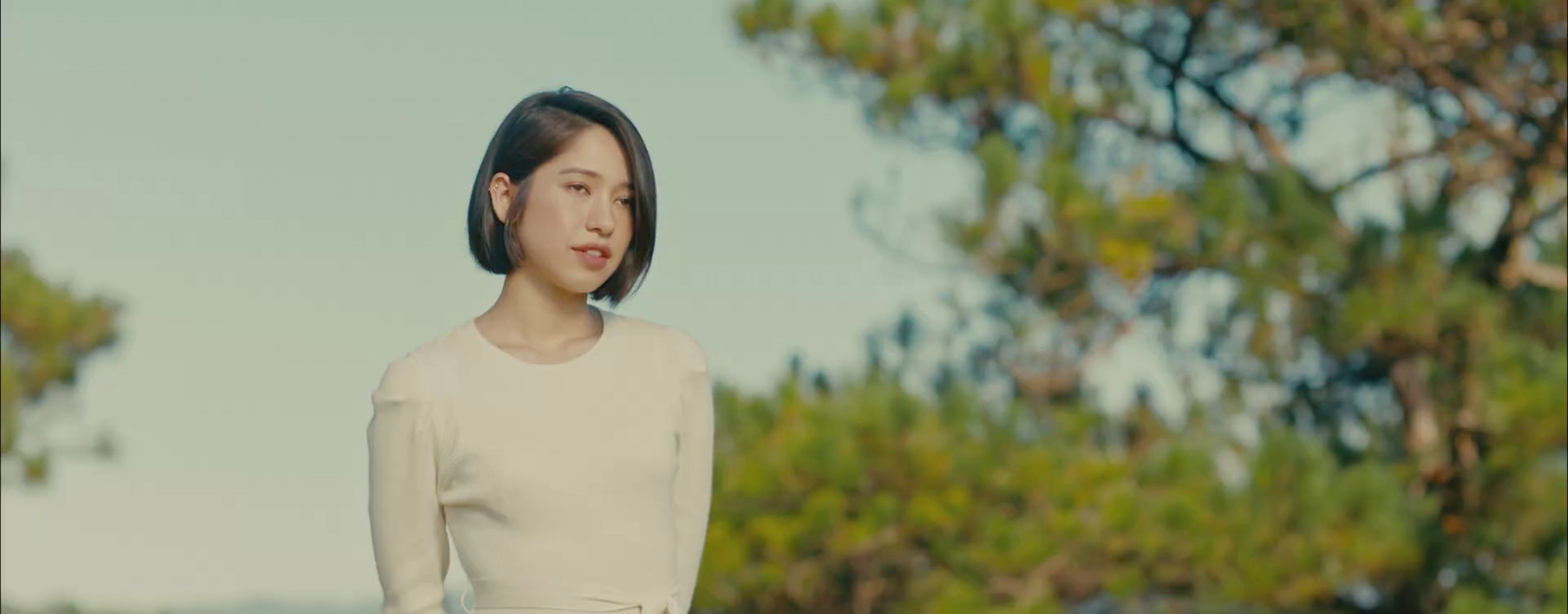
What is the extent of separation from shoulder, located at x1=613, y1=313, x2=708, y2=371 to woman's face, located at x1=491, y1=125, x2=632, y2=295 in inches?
2.3

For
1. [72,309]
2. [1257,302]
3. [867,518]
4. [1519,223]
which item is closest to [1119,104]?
[1257,302]

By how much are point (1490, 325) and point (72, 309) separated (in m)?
5.56

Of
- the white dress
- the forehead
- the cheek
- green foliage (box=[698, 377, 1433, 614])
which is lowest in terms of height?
green foliage (box=[698, 377, 1433, 614])

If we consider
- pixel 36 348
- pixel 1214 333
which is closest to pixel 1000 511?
pixel 1214 333

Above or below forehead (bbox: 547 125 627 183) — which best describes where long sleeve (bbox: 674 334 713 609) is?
below

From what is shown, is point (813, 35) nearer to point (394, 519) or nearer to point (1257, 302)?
point (1257, 302)

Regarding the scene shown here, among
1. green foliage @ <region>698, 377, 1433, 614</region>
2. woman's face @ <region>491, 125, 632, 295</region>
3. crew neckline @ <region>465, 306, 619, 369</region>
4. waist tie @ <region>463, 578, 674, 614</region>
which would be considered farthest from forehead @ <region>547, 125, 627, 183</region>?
green foliage @ <region>698, 377, 1433, 614</region>

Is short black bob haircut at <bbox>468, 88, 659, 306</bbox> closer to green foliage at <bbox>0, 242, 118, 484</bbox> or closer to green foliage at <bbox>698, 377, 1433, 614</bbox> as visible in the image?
green foliage at <bbox>698, 377, 1433, 614</bbox>

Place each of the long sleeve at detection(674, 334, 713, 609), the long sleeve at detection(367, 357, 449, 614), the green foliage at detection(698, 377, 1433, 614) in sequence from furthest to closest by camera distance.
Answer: the green foliage at detection(698, 377, 1433, 614) → the long sleeve at detection(674, 334, 713, 609) → the long sleeve at detection(367, 357, 449, 614)

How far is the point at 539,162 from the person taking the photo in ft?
5.15

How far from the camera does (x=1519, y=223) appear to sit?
7.71 m

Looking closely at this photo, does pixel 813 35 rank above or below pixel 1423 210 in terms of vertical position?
above

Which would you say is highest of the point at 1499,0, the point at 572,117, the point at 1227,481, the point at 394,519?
the point at 572,117

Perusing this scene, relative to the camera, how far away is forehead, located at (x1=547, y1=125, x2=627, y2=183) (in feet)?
5.13
